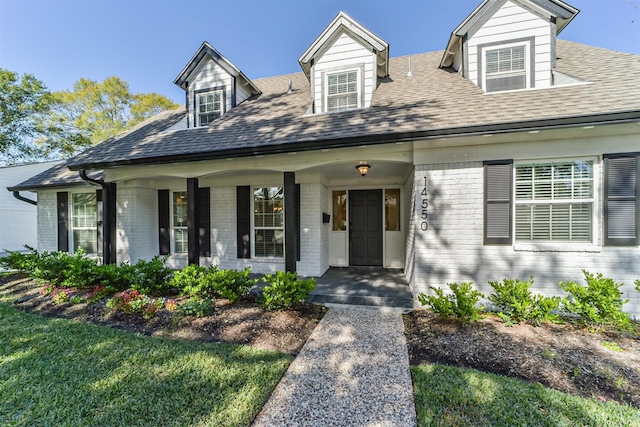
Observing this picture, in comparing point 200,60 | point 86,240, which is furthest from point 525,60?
point 86,240

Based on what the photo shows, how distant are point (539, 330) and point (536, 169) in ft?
8.57

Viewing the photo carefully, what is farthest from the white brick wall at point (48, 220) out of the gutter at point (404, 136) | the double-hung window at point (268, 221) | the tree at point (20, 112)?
the tree at point (20, 112)

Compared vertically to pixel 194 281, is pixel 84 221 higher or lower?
higher

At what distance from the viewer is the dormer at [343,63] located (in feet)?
19.7

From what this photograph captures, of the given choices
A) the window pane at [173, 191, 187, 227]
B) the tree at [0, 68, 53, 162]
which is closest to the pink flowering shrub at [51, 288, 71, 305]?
the window pane at [173, 191, 187, 227]

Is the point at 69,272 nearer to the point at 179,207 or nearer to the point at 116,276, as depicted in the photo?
the point at 116,276

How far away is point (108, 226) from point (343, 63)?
7.43 meters

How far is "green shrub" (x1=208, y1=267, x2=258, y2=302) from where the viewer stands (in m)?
4.63

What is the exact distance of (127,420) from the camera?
221 centimetres

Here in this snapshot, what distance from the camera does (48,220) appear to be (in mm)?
8539

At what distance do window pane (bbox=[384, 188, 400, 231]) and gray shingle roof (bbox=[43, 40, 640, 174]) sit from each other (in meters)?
2.72

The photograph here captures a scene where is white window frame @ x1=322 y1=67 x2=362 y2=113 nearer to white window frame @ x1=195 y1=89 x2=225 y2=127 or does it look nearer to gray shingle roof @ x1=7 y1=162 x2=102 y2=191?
white window frame @ x1=195 y1=89 x2=225 y2=127

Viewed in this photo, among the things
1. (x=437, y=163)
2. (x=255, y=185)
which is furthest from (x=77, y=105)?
(x=437, y=163)

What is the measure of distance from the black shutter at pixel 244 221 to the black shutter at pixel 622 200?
7.08 meters
